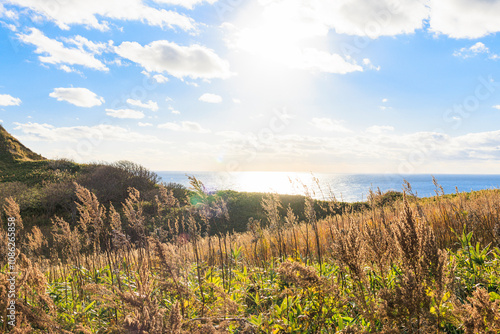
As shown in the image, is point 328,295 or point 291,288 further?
point 291,288

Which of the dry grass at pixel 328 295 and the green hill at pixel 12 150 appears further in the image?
the green hill at pixel 12 150

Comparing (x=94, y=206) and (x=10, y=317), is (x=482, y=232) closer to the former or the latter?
(x=94, y=206)

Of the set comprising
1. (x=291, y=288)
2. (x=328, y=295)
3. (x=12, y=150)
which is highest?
(x=12, y=150)

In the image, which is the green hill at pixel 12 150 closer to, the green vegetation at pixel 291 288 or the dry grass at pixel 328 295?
the green vegetation at pixel 291 288

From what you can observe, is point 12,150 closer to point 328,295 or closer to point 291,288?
point 291,288

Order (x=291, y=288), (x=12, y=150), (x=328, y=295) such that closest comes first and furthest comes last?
(x=328, y=295), (x=291, y=288), (x=12, y=150)

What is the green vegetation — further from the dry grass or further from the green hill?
the green hill

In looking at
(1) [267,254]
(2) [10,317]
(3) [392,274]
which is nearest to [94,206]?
(2) [10,317]

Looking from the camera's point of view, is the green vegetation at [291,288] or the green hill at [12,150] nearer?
the green vegetation at [291,288]

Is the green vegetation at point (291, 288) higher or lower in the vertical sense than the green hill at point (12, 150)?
lower

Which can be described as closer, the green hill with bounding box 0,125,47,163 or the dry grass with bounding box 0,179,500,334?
the dry grass with bounding box 0,179,500,334

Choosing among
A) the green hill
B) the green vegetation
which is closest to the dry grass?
the green vegetation

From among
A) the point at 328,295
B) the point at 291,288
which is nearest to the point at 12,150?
the point at 291,288

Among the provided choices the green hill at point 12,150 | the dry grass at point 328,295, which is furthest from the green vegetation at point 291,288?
the green hill at point 12,150
